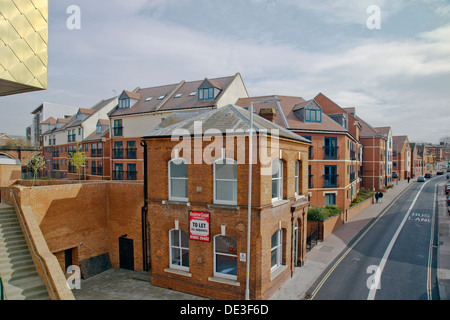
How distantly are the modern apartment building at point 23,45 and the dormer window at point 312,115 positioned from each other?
925 inches

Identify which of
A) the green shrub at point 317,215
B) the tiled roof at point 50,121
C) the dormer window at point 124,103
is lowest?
the green shrub at point 317,215

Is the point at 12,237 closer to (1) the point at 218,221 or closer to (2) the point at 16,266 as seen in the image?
(2) the point at 16,266

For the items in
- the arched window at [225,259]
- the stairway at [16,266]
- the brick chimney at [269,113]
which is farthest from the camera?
the brick chimney at [269,113]

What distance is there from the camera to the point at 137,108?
114 ft

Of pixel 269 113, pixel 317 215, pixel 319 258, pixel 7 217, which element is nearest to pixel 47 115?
pixel 7 217

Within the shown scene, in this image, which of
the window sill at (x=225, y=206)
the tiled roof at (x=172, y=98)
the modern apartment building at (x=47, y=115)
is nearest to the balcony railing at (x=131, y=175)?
the tiled roof at (x=172, y=98)

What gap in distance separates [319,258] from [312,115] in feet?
53.1

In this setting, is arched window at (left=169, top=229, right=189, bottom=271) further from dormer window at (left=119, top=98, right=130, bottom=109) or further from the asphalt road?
dormer window at (left=119, top=98, right=130, bottom=109)

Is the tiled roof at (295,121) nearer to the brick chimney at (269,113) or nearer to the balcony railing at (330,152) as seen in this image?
the balcony railing at (330,152)

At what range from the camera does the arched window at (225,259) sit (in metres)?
12.5

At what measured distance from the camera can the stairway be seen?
9975 millimetres

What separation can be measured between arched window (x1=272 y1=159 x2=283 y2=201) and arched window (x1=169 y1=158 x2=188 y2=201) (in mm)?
4562

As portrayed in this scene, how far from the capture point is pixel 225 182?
12477mm
